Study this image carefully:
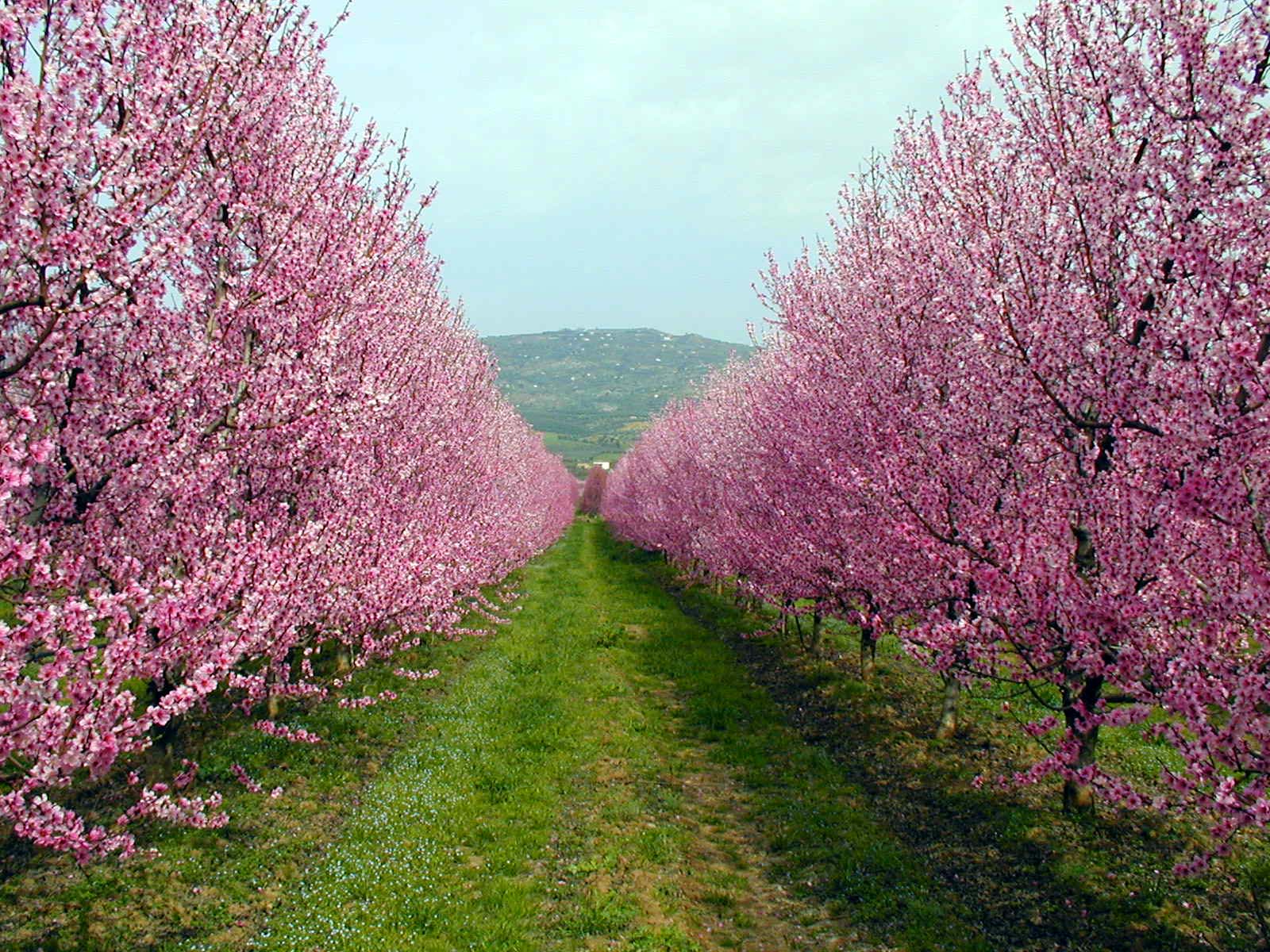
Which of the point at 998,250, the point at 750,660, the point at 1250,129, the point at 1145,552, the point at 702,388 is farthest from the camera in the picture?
the point at 702,388

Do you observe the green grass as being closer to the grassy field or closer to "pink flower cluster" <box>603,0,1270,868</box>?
the grassy field

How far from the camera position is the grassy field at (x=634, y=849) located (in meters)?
7.01

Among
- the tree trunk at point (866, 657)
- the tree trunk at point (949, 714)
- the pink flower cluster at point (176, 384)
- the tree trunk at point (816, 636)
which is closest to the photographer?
the pink flower cluster at point (176, 384)

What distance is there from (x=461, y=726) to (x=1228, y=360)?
40.3 feet

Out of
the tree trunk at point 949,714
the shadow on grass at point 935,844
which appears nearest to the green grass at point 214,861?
the shadow on grass at point 935,844

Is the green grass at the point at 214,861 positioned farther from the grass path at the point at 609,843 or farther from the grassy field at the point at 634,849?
the grass path at the point at 609,843

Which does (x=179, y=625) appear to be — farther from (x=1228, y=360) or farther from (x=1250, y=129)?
(x=1250, y=129)

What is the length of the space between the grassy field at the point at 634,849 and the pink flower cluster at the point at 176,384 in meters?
1.33

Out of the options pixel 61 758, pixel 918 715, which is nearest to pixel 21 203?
pixel 61 758

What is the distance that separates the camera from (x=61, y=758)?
4680 mm

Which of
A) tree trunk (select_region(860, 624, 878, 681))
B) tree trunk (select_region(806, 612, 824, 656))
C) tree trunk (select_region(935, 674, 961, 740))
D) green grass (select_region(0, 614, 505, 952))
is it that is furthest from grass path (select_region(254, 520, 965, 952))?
tree trunk (select_region(806, 612, 824, 656))

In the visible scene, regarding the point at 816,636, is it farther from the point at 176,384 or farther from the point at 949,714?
the point at 176,384

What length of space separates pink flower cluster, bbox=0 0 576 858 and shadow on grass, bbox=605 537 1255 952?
668cm

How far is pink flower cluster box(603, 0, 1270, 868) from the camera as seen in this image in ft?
16.8
